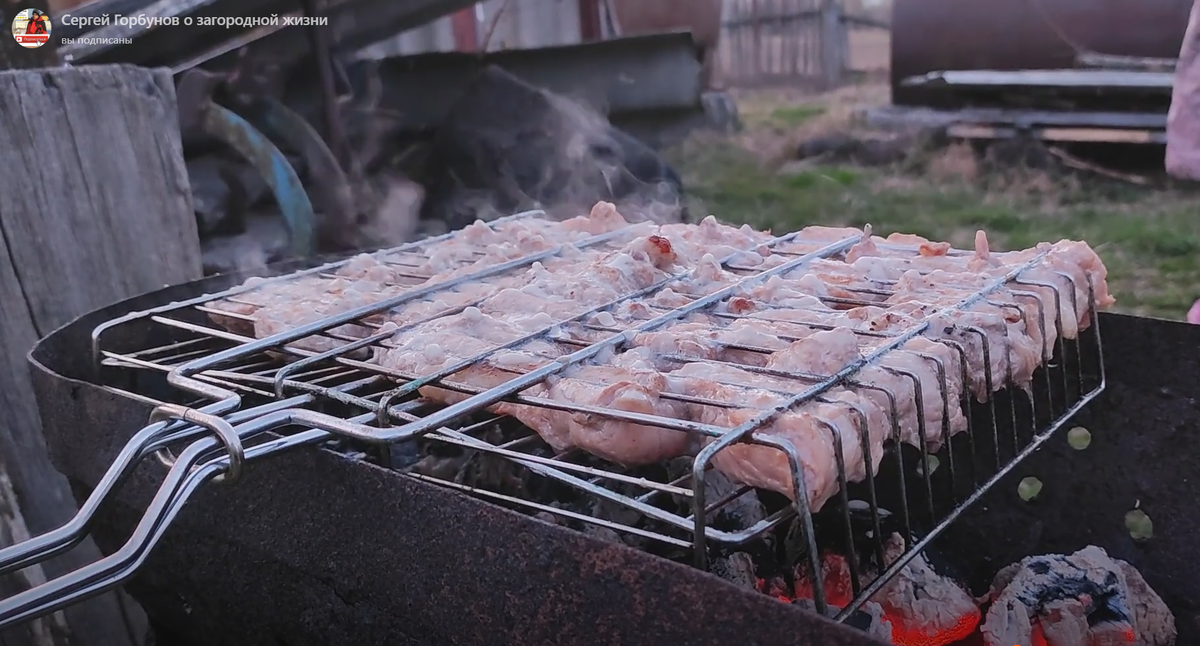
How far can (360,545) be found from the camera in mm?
1409

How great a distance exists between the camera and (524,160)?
5.94m

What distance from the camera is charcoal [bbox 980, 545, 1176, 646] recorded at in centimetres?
205

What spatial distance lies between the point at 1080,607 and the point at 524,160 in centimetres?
453

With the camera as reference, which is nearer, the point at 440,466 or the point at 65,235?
the point at 440,466

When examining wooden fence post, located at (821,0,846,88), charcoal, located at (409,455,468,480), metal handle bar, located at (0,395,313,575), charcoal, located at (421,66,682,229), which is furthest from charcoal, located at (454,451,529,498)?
wooden fence post, located at (821,0,846,88)

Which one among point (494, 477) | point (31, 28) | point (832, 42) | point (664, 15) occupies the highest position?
point (664, 15)

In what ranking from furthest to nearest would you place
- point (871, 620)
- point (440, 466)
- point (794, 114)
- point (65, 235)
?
1. point (794, 114)
2. point (65, 235)
3. point (440, 466)
4. point (871, 620)

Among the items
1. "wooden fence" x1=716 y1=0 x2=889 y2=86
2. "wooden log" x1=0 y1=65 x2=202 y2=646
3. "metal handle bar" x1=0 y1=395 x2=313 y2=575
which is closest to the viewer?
"metal handle bar" x1=0 y1=395 x2=313 y2=575

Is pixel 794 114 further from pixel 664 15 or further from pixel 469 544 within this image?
pixel 469 544

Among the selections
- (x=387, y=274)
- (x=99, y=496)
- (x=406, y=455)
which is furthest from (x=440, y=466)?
(x=99, y=496)

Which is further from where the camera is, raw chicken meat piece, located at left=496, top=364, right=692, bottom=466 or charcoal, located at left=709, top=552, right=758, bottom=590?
charcoal, located at left=709, top=552, right=758, bottom=590

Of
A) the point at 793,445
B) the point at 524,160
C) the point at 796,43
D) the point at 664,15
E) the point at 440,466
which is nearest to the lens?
the point at 793,445

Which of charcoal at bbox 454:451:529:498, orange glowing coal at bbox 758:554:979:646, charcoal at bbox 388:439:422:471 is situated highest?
charcoal at bbox 388:439:422:471

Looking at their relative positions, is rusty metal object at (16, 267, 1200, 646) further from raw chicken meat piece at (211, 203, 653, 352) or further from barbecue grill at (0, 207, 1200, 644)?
raw chicken meat piece at (211, 203, 653, 352)
